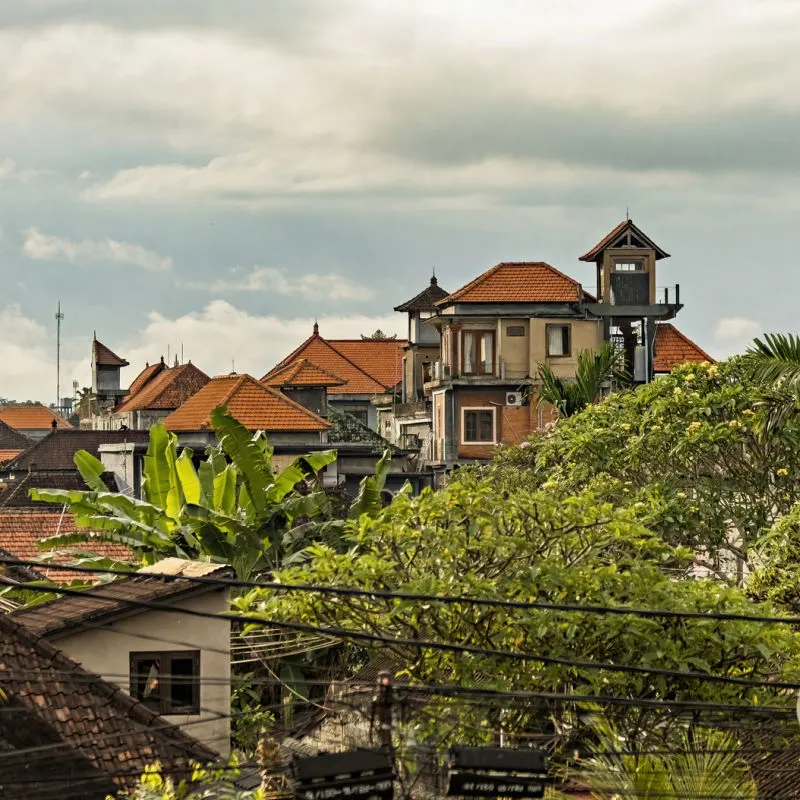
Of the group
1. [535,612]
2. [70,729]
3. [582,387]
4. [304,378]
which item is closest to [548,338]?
[304,378]

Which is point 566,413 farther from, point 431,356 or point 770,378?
point 431,356

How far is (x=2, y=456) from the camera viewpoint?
Result: 114312 millimetres

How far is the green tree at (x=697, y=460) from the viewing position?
28516mm

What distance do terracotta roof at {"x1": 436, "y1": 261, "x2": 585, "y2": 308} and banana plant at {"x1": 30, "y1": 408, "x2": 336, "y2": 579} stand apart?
35937mm

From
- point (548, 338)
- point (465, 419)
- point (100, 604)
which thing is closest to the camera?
point (100, 604)

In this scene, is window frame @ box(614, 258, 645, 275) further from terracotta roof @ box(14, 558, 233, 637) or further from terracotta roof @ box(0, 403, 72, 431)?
terracotta roof @ box(0, 403, 72, 431)

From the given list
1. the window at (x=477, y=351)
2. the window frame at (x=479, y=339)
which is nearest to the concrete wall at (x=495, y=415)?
the window frame at (x=479, y=339)

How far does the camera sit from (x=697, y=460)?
2945cm

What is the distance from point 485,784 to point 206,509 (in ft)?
60.7

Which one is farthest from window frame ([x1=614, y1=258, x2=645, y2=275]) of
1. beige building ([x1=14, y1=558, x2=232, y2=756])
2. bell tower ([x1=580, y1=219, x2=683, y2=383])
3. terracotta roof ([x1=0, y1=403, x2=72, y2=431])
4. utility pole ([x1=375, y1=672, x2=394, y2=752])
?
terracotta roof ([x1=0, y1=403, x2=72, y2=431])

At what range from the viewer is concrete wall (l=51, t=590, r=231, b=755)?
19.7m

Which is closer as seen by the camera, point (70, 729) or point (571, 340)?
point (70, 729)

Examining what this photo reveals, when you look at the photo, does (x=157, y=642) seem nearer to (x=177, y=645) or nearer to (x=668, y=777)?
(x=177, y=645)

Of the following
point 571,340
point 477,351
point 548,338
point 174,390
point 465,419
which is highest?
point 174,390
